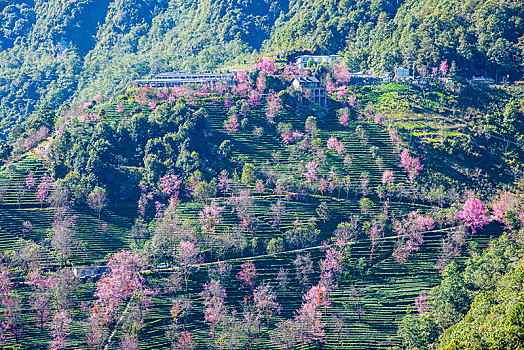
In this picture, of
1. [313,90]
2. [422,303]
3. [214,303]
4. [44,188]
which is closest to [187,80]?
[313,90]

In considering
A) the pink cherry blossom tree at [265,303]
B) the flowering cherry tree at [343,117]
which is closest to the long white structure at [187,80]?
the flowering cherry tree at [343,117]

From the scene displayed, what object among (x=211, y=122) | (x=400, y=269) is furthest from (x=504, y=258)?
(x=211, y=122)

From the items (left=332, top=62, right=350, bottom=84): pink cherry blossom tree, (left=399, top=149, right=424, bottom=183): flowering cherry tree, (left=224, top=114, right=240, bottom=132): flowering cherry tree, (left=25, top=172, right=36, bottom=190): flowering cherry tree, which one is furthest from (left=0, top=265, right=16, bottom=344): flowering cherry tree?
(left=332, top=62, right=350, bottom=84): pink cherry blossom tree

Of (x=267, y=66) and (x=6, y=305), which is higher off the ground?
(x=267, y=66)

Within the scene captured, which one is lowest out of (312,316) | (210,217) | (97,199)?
(312,316)

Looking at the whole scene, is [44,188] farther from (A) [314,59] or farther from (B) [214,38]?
(B) [214,38]

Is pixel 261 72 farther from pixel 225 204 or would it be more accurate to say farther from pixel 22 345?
pixel 22 345

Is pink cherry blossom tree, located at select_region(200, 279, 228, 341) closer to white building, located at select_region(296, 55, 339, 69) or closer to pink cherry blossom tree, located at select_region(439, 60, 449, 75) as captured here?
white building, located at select_region(296, 55, 339, 69)

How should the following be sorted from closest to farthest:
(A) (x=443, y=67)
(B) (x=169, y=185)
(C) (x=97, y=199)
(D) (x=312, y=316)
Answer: (D) (x=312, y=316)
(C) (x=97, y=199)
(B) (x=169, y=185)
(A) (x=443, y=67)
